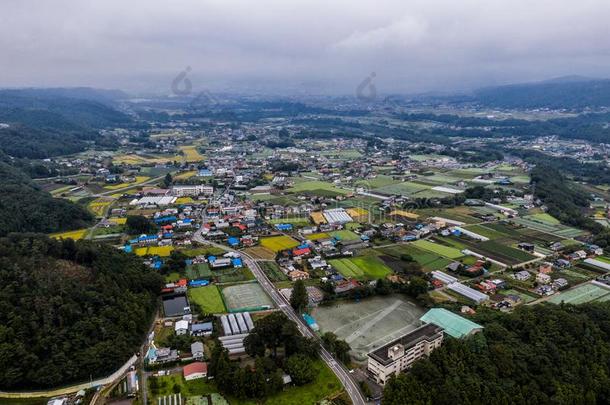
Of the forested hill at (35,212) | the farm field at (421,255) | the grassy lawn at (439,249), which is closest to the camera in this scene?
the farm field at (421,255)

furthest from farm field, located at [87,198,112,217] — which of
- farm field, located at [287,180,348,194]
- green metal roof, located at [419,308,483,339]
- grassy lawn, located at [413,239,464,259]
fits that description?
green metal roof, located at [419,308,483,339]

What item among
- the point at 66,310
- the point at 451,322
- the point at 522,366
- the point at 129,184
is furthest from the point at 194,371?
the point at 129,184

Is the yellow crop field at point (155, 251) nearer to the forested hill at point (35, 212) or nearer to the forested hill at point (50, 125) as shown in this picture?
the forested hill at point (35, 212)

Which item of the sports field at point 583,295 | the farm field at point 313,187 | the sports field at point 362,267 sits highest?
the farm field at point 313,187

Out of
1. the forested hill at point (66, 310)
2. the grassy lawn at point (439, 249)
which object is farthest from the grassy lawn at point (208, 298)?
the grassy lawn at point (439, 249)

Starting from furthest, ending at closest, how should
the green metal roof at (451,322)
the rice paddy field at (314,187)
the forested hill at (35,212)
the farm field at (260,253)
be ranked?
the rice paddy field at (314,187), the forested hill at (35,212), the farm field at (260,253), the green metal roof at (451,322)

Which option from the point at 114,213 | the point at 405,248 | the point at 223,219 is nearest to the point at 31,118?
the point at 114,213

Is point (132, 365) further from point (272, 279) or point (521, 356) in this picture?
point (521, 356)
